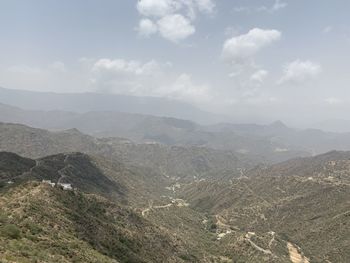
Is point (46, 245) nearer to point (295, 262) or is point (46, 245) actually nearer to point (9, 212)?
point (9, 212)

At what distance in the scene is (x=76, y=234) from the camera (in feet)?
351

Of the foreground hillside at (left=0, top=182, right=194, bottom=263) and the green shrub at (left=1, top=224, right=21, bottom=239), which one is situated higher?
the green shrub at (left=1, top=224, right=21, bottom=239)

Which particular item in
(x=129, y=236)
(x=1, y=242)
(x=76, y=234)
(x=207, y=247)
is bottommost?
(x=207, y=247)

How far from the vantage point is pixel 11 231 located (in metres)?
83.8

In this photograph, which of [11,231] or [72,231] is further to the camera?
[72,231]

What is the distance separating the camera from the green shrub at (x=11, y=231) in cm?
8200

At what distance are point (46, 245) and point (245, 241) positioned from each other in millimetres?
111310

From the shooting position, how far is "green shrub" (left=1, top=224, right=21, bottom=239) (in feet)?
269

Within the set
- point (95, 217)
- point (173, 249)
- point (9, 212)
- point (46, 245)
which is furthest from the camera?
point (173, 249)

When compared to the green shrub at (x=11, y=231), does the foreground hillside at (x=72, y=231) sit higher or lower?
lower

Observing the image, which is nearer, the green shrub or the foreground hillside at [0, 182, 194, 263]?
the green shrub

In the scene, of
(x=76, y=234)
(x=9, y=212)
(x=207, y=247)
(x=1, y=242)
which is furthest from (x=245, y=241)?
(x=1, y=242)

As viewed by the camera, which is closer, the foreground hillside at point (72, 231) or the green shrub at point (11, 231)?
the green shrub at point (11, 231)

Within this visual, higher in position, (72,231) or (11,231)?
(11,231)
